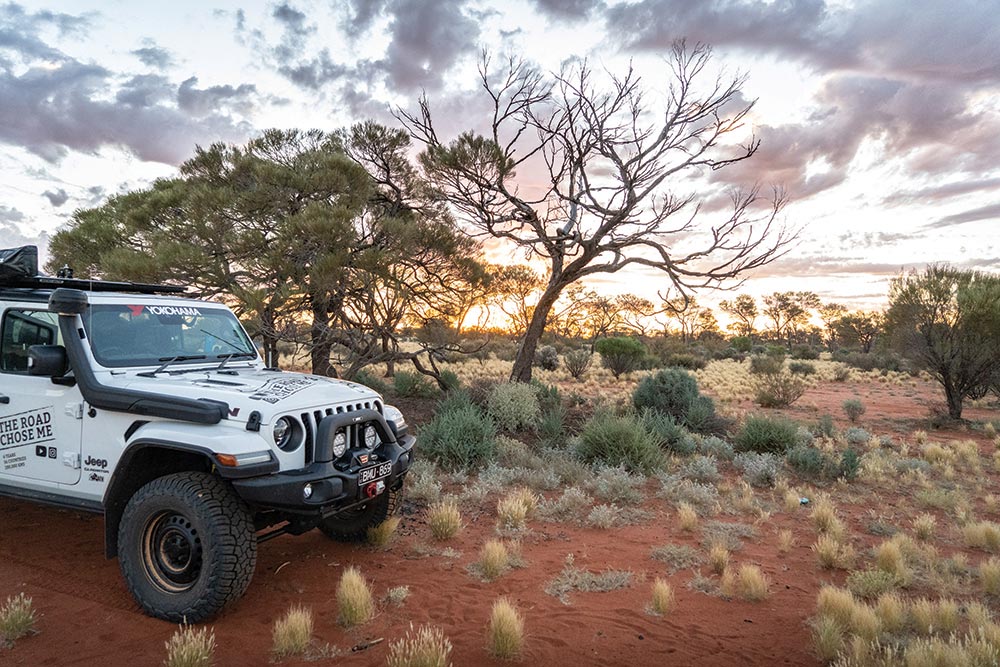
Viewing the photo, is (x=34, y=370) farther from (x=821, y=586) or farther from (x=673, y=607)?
(x=821, y=586)

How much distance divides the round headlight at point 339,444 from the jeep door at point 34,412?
2.00 metres

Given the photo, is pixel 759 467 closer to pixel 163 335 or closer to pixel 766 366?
pixel 163 335

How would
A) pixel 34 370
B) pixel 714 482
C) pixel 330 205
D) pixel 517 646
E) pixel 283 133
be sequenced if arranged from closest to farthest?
pixel 517 646
pixel 34 370
pixel 714 482
pixel 330 205
pixel 283 133

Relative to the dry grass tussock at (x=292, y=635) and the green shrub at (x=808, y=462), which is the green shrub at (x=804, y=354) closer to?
the green shrub at (x=808, y=462)

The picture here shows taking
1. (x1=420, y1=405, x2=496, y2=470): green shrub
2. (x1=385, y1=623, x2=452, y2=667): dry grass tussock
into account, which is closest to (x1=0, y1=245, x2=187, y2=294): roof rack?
(x1=385, y1=623, x2=452, y2=667): dry grass tussock

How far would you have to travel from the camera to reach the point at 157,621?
4.14 meters

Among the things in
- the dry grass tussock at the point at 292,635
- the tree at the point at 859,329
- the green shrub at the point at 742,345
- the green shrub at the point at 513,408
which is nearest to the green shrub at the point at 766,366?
the green shrub at the point at 513,408

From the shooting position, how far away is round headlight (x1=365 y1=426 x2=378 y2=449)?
4.90 meters

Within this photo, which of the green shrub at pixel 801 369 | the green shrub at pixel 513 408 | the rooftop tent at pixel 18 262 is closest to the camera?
the rooftop tent at pixel 18 262

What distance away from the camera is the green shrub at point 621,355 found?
2877 cm

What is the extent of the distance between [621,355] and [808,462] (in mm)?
19269

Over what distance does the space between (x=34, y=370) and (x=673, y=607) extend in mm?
5415

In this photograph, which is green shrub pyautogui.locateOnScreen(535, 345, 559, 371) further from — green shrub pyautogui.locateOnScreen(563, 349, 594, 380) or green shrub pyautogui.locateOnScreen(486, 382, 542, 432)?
green shrub pyautogui.locateOnScreen(486, 382, 542, 432)

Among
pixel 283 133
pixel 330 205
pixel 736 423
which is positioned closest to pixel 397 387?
pixel 330 205
